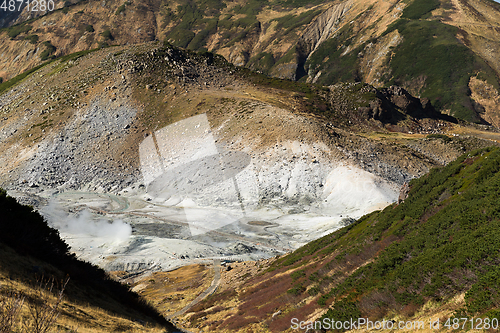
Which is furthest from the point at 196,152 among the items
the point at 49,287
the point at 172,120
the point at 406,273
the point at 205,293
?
the point at 406,273

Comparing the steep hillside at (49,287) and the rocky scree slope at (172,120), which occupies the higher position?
the steep hillside at (49,287)

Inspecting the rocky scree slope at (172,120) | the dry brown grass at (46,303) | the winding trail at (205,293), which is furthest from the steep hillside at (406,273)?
the rocky scree slope at (172,120)

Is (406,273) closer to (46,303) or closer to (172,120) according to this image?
(46,303)

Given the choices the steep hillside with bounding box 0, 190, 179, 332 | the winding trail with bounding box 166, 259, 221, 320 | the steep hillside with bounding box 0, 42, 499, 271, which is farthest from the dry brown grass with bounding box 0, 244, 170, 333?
the steep hillside with bounding box 0, 42, 499, 271

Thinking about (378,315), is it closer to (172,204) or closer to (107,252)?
(107,252)

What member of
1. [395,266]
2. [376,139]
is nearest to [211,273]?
[395,266]

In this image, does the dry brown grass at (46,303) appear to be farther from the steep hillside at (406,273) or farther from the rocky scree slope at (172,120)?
the rocky scree slope at (172,120)

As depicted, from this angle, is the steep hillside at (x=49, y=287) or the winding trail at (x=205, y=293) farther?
the winding trail at (x=205, y=293)

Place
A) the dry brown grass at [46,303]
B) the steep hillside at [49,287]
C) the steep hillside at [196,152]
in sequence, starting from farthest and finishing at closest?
1. the steep hillside at [196,152]
2. the steep hillside at [49,287]
3. the dry brown grass at [46,303]

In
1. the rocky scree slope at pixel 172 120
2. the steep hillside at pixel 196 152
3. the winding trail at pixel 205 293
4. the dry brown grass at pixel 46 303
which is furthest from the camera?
the rocky scree slope at pixel 172 120
